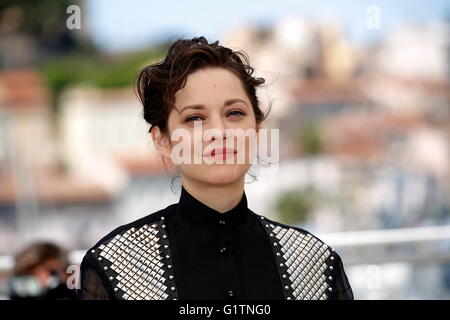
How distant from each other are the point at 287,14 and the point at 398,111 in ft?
20.8

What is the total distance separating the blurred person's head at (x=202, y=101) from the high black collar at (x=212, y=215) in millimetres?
26

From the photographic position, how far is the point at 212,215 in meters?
0.96

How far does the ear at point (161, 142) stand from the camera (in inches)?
38.1

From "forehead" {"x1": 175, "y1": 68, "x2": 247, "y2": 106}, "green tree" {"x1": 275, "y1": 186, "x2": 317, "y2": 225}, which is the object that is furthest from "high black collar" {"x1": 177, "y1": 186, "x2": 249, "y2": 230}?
"green tree" {"x1": 275, "y1": 186, "x2": 317, "y2": 225}

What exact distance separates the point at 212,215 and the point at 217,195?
0.07 ft

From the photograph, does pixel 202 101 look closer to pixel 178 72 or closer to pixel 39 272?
pixel 178 72

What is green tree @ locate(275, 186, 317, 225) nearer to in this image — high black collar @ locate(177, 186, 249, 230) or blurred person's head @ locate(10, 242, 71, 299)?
blurred person's head @ locate(10, 242, 71, 299)

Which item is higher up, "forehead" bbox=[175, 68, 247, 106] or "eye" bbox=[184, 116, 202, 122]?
"forehead" bbox=[175, 68, 247, 106]

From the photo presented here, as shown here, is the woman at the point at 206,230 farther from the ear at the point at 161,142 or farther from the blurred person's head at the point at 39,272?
the blurred person's head at the point at 39,272

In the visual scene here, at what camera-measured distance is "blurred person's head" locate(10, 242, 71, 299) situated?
1779mm

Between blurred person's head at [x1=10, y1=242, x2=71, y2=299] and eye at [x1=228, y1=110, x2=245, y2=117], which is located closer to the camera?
eye at [x1=228, y1=110, x2=245, y2=117]

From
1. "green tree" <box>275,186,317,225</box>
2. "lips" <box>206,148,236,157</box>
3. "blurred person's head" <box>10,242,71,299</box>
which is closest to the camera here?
"lips" <box>206,148,236,157</box>

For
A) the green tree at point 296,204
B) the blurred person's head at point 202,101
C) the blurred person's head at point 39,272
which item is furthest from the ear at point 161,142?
the green tree at point 296,204

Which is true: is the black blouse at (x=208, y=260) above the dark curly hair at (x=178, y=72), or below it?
below
